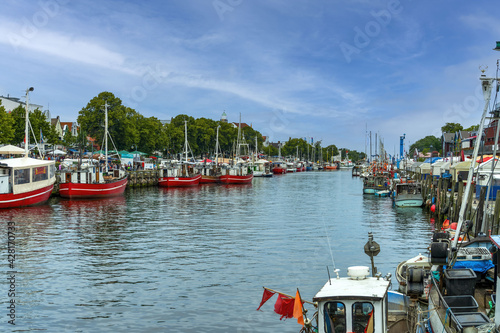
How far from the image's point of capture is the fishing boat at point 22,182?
4816 cm

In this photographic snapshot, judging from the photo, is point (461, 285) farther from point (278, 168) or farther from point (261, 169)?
point (278, 168)

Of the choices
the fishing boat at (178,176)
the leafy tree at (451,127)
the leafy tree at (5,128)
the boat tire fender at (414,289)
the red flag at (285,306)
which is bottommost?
the boat tire fender at (414,289)

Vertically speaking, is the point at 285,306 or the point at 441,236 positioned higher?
the point at 441,236

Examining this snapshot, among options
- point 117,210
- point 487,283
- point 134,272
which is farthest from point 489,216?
point 117,210

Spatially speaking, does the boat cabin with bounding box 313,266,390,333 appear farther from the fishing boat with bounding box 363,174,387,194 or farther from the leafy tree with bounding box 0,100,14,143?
the leafy tree with bounding box 0,100,14,143

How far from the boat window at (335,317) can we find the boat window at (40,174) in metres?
45.1

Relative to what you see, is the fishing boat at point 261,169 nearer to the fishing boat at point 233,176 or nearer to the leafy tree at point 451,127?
the fishing boat at point 233,176

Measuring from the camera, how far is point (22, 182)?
163ft

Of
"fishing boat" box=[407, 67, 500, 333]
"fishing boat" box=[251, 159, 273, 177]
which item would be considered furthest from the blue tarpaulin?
"fishing boat" box=[251, 159, 273, 177]

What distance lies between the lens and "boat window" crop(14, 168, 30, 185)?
48.7m

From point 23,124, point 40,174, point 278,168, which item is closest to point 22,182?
point 40,174

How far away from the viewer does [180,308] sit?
19953mm

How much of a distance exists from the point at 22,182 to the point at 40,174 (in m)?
2.92

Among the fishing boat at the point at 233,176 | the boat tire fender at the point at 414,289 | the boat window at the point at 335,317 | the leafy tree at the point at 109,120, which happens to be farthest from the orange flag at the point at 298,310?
the leafy tree at the point at 109,120
